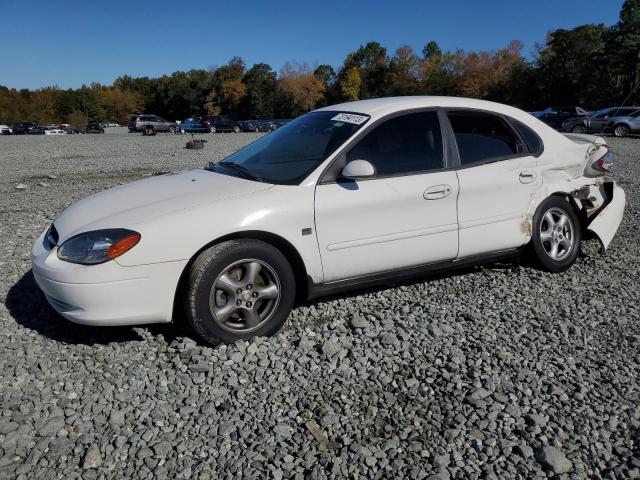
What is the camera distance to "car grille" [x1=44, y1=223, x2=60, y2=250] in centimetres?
362

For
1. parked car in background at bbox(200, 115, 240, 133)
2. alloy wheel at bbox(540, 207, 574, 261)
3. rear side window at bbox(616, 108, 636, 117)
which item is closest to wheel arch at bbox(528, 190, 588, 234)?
alloy wheel at bbox(540, 207, 574, 261)

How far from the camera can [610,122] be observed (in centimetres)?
2647

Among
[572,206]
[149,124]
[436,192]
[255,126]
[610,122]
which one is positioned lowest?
[572,206]

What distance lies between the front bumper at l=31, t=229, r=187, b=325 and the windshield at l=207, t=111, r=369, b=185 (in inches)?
39.6

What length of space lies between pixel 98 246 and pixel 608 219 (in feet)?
15.0

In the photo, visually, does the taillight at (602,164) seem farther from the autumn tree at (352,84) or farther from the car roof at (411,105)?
the autumn tree at (352,84)

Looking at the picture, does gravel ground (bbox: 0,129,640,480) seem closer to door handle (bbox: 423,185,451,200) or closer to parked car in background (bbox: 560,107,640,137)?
door handle (bbox: 423,185,451,200)

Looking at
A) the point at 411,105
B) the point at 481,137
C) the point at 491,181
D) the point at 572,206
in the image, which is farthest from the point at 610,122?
the point at 411,105

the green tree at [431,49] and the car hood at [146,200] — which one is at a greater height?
the green tree at [431,49]

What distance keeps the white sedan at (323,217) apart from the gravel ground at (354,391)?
0.31 m

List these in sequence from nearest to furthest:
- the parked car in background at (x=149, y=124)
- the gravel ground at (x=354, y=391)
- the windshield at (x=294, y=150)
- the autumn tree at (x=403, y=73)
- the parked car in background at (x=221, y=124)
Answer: the gravel ground at (x=354, y=391)
the windshield at (x=294, y=150)
the parked car in background at (x=221, y=124)
the parked car in background at (x=149, y=124)
the autumn tree at (x=403, y=73)

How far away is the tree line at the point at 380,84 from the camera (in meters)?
48.2

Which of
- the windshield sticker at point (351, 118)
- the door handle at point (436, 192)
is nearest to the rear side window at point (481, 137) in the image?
the door handle at point (436, 192)

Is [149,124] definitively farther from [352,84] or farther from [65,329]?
[65,329]
